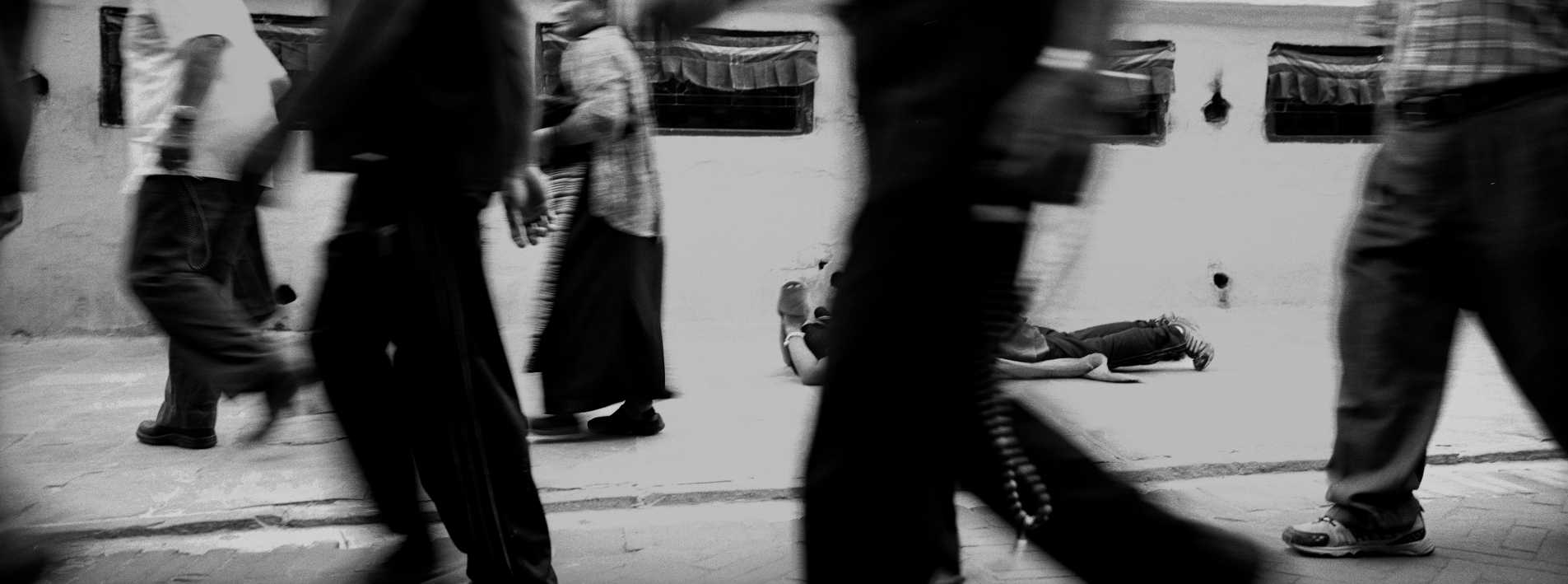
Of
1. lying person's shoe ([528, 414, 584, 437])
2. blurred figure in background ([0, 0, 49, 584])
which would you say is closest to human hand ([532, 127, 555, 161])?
lying person's shoe ([528, 414, 584, 437])

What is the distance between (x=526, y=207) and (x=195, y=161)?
6.13 ft

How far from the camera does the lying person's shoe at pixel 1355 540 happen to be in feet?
11.9

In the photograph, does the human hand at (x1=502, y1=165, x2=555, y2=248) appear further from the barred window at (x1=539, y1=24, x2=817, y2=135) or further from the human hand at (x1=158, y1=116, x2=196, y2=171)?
the barred window at (x1=539, y1=24, x2=817, y2=135)

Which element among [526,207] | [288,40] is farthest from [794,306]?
[288,40]

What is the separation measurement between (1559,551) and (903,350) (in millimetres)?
2787

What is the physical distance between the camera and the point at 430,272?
9.50 ft

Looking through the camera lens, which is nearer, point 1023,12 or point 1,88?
point 1023,12

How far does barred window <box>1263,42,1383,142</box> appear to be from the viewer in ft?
37.3

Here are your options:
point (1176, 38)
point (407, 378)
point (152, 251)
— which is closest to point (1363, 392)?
point (407, 378)

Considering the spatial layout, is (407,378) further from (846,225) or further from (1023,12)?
(1023,12)

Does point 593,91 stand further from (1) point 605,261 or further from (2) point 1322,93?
(2) point 1322,93

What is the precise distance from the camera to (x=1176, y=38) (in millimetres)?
11227

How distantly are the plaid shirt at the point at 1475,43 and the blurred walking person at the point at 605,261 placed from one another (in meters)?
2.73

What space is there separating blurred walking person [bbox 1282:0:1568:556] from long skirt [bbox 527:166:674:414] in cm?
253
